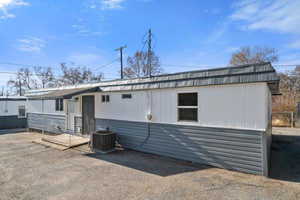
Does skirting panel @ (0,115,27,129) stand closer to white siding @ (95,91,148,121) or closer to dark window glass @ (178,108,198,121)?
white siding @ (95,91,148,121)

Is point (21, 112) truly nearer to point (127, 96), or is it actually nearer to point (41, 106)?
point (41, 106)

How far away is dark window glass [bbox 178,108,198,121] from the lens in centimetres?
526

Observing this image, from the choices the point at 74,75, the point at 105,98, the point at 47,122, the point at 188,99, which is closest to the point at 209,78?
the point at 188,99

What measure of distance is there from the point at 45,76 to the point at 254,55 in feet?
100

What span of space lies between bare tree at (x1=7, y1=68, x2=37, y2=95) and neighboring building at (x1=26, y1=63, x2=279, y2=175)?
2498cm

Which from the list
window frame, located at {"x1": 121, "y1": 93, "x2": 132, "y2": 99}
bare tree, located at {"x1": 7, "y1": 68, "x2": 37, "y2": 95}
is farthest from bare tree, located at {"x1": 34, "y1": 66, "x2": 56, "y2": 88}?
window frame, located at {"x1": 121, "y1": 93, "x2": 132, "y2": 99}

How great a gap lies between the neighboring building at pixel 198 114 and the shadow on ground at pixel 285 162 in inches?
19.4

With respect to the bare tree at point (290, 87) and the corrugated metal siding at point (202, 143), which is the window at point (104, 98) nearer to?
the corrugated metal siding at point (202, 143)

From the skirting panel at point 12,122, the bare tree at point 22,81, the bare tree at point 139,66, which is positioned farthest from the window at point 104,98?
the bare tree at point 22,81

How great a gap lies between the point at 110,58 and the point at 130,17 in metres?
7.24

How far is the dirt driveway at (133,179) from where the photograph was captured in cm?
335

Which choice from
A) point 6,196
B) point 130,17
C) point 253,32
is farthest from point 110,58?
point 6,196

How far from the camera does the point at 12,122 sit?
557 inches

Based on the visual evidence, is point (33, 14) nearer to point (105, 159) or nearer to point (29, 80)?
point (105, 159)
